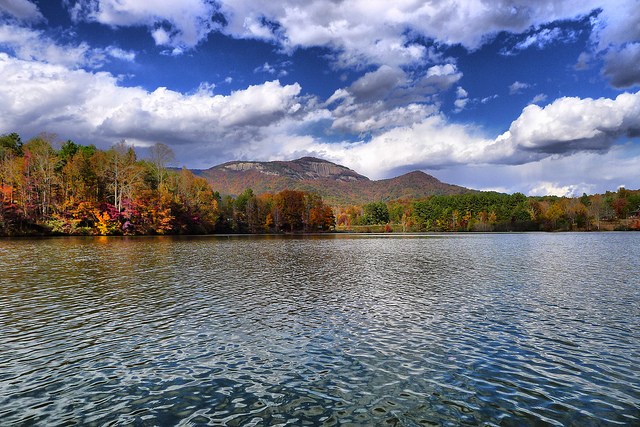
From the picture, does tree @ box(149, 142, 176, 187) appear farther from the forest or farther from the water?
the water

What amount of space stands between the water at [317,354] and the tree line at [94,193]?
80.1 metres

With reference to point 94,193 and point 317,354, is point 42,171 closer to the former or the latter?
point 94,193

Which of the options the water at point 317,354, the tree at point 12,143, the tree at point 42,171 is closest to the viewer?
the water at point 317,354

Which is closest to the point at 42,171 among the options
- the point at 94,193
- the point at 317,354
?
the point at 94,193

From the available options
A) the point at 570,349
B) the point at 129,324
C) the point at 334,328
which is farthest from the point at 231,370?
the point at 570,349

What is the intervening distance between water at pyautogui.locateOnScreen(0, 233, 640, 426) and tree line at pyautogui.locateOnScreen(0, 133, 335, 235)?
80.1m

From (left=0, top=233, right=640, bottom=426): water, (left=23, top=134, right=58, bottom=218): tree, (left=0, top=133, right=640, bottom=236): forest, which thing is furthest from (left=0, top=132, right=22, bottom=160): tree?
(left=0, top=233, right=640, bottom=426): water

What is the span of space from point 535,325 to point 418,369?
347 inches

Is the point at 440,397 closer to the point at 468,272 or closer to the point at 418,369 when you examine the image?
the point at 418,369

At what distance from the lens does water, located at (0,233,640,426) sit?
32.4ft

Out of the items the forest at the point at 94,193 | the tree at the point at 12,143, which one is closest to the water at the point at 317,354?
the forest at the point at 94,193

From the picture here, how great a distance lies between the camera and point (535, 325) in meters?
18.1

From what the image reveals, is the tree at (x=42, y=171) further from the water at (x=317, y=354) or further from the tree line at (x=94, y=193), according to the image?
the water at (x=317, y=354)

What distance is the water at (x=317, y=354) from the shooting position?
9883 millimetres
